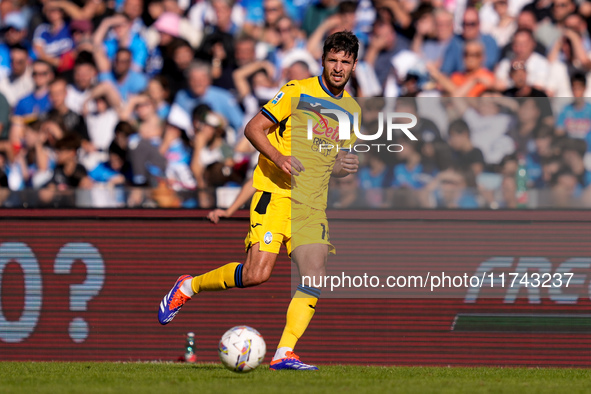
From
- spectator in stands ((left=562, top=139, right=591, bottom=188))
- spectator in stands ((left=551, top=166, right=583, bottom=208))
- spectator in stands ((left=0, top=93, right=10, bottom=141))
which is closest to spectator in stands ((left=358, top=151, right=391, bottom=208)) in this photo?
spectator in stands ((left=551, top=166, right=583, bottom=208))

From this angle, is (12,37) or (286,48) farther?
(12,37)

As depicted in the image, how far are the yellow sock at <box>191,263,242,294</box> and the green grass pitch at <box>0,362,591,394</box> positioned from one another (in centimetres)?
67

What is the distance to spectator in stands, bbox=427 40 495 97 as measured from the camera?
36.2 feet

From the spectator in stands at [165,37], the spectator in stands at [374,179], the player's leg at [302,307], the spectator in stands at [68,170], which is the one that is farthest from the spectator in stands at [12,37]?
the player's leg at [302,307]

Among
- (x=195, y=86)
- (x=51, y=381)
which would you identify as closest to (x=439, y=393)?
(x=51, y=381)

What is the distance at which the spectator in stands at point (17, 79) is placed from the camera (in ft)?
41.9

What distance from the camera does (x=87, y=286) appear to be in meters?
9.53

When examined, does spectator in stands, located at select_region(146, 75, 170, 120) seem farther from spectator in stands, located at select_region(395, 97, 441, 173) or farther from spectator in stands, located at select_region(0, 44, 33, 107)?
spectator in stands, located at select_region(395, 97, 441, 173)

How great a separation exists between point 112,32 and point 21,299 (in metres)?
4.84

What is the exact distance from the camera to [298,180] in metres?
7.19

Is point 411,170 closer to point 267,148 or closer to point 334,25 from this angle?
point 267,148

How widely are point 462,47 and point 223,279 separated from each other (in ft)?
18.8

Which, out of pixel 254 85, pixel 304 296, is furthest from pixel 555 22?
pixel 304 296

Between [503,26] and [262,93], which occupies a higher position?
[503,26]
